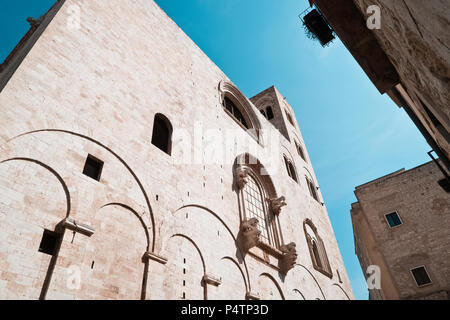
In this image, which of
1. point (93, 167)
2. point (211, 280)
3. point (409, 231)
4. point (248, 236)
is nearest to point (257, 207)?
point (248, 236)

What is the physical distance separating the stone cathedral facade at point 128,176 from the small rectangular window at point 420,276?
291 inches

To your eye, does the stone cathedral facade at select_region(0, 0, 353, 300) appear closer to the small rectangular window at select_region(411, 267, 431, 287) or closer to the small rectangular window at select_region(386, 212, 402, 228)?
the small rectangular window at select_region(411, 267, 431, 287)

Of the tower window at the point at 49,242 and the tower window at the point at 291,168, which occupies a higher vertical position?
the tower window at the point at 291,168

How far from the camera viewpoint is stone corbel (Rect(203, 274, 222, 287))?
625cm

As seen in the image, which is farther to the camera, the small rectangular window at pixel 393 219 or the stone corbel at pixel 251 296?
the small rectangular window at pixel 393 219

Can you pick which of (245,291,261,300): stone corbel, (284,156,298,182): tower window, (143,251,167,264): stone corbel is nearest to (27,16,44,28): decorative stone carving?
(143,251,167,264): stone corbel

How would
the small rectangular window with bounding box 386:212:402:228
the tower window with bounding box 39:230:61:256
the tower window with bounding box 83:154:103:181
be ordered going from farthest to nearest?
the small rectangular window with bounding box 386:212:402:228
the tower window with bounding box 83:154:103:181
the tower window with bounding box 39:230:61:256

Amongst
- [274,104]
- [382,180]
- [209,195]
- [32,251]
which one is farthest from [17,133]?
[382,180]

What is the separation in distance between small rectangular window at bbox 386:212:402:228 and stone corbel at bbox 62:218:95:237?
58.2 feet

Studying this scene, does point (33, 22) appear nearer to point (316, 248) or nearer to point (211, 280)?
point (211, 280)

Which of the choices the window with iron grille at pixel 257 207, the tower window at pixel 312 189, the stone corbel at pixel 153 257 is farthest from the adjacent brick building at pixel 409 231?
the stone corbel at pixel 153 257

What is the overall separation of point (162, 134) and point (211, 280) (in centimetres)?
375

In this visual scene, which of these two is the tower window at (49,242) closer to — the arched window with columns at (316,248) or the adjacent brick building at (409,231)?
the arched window with columns at (316,248)

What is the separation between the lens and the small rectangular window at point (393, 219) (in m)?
17.2
